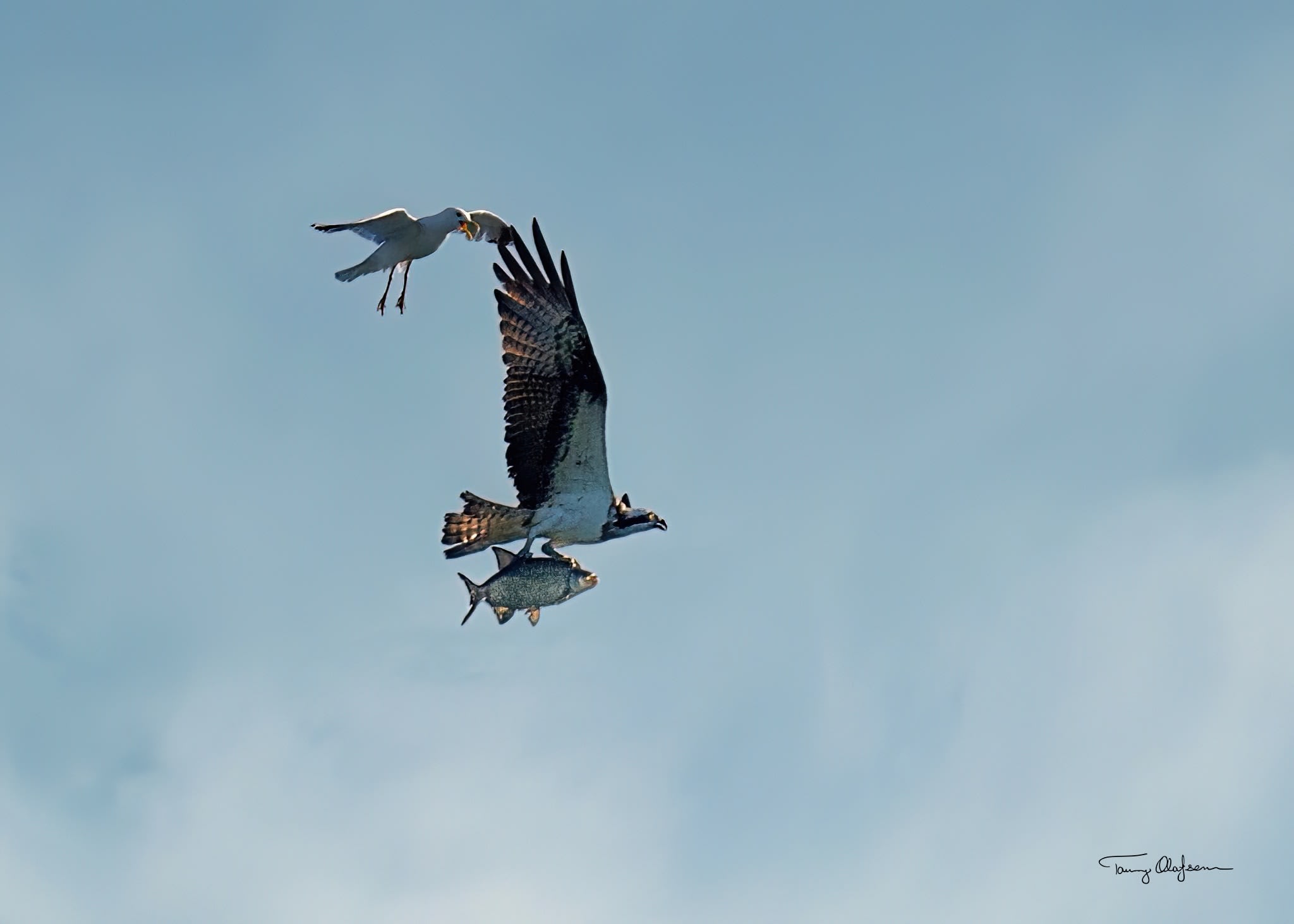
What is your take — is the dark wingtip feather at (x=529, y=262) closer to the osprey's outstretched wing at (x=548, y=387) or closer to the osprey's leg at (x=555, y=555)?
the osprey's outstretched wing at (x=548, y=387)

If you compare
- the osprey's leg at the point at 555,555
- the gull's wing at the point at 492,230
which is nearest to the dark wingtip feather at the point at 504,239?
the gull's wing at the point at 492,230

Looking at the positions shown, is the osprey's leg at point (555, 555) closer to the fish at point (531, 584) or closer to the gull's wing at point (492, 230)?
the fish at point (531, 584)

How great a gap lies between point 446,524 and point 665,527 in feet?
12.5

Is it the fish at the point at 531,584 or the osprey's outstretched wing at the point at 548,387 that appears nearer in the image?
the fish at the point at 531,584

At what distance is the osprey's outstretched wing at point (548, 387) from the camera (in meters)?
27.2

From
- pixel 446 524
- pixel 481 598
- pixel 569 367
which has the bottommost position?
pixel 481 598

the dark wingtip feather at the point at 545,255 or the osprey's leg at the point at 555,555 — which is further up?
the dark wingtip feather at the point at 545,255

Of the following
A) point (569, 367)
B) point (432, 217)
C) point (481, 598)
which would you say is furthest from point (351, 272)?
point (481, 598)

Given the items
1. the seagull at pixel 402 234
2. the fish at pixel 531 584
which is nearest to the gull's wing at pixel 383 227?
the seagull at pixel 402 234

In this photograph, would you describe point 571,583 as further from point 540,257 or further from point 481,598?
point 540,257

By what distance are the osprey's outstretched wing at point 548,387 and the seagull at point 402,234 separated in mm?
999

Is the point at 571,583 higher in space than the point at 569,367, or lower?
lower

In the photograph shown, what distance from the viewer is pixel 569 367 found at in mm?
27297

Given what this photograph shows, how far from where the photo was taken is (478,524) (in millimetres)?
28219
